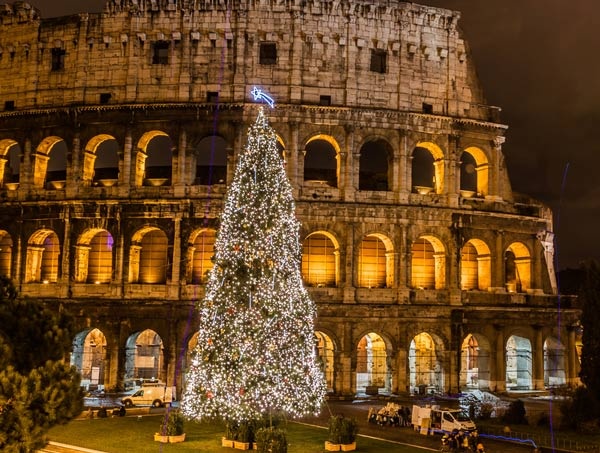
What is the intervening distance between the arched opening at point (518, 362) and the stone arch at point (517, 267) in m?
2.55

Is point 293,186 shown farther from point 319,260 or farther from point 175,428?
point 175,428

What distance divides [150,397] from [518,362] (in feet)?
60.4

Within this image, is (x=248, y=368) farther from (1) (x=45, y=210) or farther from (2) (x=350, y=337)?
(1) (x=45, y=210)

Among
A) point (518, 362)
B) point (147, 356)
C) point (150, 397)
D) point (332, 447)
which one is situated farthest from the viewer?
point (147, 356)

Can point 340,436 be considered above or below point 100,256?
below

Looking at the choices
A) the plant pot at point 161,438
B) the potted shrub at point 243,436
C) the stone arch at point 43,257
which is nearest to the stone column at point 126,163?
the stone arch at point 43,257

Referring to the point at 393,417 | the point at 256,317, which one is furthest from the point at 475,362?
the point at 256,317

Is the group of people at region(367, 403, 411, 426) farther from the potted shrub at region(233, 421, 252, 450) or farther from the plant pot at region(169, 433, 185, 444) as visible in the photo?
the plant pot at region(169, 433, 185, 444)

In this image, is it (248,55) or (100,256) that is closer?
(248,55)

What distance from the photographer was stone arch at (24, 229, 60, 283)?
32812 mm

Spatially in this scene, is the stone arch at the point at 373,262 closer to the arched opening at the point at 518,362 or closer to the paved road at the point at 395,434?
the paved road at the point at 395,434

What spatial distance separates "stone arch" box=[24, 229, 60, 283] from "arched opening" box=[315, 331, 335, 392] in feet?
41.9

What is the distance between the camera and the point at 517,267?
35.2 meters

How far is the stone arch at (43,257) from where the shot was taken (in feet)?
108
